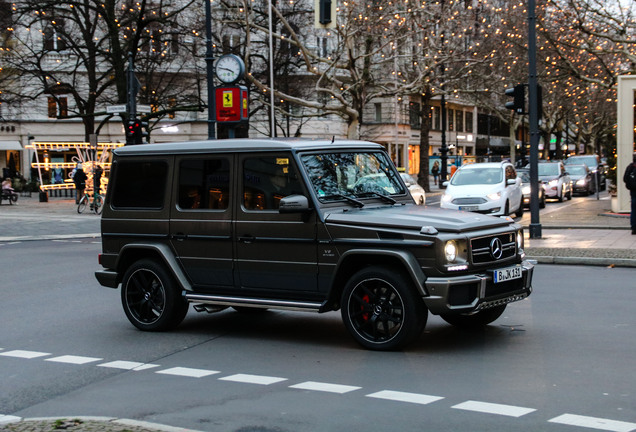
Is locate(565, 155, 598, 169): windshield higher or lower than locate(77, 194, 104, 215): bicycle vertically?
higher

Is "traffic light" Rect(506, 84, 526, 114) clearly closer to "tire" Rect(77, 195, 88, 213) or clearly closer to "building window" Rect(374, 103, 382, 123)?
"tire" Rect(77, 195, 88, 213)

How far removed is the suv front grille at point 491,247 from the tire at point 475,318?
830 mm

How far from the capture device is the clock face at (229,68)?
954 inches

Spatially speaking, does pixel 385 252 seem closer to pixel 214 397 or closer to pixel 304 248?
pixel 304 248

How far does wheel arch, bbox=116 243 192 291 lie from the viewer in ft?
31.0

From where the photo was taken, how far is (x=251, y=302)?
8969 millimetres

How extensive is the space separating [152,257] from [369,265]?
274 cm

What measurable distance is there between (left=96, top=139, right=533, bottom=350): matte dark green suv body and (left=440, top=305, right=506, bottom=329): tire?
14 millimetres

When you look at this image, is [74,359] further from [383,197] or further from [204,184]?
[383,197]

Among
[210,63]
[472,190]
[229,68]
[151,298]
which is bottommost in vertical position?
[151,298]

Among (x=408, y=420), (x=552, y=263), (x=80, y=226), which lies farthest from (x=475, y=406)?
(x=80, y=226)

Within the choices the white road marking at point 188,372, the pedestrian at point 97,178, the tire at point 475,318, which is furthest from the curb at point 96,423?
the pedestrian at point 97,178

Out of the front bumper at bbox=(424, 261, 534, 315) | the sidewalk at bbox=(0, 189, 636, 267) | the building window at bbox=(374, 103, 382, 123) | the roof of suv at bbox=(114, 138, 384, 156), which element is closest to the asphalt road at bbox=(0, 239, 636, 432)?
the front bumper at bbox=(424, 261, 534, 315)

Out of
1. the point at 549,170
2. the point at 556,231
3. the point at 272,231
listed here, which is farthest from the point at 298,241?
the point at 549,170
